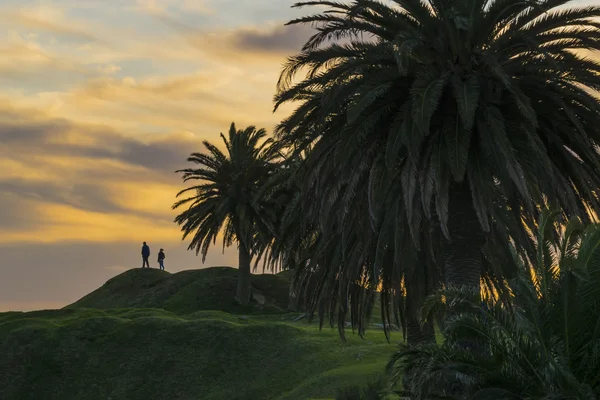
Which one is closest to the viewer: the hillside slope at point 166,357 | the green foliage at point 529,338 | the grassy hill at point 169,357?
the green foliage at point 529,338

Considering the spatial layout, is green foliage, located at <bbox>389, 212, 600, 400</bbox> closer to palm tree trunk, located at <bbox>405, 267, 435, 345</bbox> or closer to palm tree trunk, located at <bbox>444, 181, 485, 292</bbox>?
palm tree trunk, located at <bbox>444, 181, 485, 292</bbox>

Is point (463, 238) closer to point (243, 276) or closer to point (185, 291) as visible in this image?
point (243, 276)

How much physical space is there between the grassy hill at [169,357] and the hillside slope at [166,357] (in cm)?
5

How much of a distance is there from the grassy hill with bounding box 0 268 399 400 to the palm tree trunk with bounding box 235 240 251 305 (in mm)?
12719

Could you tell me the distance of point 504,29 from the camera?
2292cm

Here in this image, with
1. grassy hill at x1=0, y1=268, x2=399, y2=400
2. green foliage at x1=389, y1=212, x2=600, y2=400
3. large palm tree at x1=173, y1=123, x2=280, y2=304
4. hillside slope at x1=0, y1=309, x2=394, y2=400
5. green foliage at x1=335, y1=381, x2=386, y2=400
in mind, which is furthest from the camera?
large palm tree at x1=173, y1=123, x2=280, y2=304

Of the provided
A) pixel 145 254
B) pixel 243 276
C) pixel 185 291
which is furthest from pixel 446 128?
pixel 145 254

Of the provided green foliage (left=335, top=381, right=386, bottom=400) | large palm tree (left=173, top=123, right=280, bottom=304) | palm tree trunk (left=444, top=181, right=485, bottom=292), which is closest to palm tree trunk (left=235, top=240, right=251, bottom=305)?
large palm tree (left=173, top=123, right=280, bottom=304)

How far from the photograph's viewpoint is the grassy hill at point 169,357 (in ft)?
122

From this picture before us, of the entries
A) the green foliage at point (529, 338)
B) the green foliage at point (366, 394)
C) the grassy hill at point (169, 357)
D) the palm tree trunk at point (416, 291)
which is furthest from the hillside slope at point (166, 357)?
the green foliage at point (529, 338)

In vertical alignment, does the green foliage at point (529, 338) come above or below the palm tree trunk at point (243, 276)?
below

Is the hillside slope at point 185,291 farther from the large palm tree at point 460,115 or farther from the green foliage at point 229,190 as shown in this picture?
the large palm tree at point 460,115

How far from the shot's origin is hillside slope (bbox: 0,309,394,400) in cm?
3753

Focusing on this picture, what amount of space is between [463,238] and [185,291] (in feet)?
144
